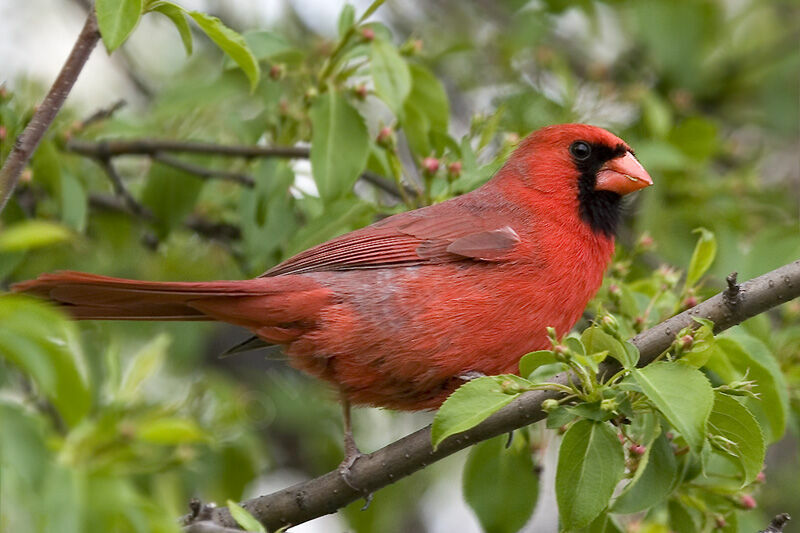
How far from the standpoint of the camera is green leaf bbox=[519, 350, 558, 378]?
2785 mm

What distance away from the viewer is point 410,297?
3.84 meters

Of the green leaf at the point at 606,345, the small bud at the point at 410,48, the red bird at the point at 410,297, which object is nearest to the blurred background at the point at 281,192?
the small bud at the point at 410,48

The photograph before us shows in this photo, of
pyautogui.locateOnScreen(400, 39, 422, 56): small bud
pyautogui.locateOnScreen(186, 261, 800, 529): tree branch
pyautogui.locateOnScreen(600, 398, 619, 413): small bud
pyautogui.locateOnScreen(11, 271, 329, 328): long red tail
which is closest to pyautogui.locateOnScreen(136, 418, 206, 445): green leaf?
pyautogui.locateOnScreen(186, 261, 800, 529): tree branch

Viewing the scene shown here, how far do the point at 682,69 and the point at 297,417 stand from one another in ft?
9.31

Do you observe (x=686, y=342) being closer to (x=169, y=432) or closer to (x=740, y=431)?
(x=740, y=431)

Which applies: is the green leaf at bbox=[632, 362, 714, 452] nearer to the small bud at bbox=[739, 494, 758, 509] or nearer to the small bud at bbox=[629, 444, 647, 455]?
the small bud at bbox=[629, 444, 647, 455]

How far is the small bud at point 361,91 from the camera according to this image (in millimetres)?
4090

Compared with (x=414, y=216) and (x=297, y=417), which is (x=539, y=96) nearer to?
(x=414, y=216)

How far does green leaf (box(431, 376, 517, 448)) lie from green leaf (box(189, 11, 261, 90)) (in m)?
1.23

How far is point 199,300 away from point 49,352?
1735mm

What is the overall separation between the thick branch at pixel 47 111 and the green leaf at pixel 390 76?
107cm

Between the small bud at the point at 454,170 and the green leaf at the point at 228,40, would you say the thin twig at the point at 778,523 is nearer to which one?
the small bud at the point at 454,170

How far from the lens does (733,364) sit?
335cm

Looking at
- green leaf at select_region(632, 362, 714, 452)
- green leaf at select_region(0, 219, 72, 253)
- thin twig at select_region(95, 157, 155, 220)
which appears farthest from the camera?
thin twig at select_region(95, 157, 155, 220)
